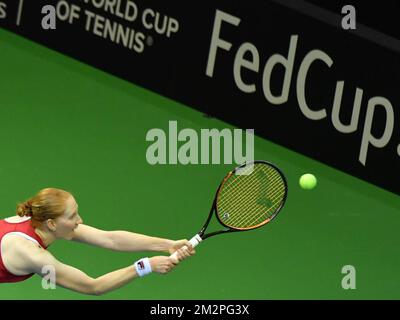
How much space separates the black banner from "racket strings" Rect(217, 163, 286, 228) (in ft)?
1.80

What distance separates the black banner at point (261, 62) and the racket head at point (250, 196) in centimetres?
55

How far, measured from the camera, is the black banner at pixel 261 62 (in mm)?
5328

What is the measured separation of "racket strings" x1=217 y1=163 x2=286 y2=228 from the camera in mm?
4762

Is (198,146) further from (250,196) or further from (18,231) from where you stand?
(18,231)

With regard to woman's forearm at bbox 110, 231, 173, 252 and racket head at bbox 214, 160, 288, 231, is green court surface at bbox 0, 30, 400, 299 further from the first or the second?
woman's forearm at bbox 110, 231, 173, 252

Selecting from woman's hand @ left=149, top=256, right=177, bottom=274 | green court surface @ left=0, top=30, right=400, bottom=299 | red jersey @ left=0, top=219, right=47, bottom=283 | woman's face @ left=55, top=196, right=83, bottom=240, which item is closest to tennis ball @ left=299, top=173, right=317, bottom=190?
green court surface @ left=0, top=30, right=400, bottom=299

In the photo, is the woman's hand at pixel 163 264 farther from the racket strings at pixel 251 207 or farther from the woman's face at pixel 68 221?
the racket strings at pixel 251 207

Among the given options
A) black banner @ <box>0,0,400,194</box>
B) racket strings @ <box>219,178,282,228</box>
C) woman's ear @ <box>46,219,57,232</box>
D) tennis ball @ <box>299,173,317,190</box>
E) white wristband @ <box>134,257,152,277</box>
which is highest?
black banner @ <box>0,0,400,194</box>

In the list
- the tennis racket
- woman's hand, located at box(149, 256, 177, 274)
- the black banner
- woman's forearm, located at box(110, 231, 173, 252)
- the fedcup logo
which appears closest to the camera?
woman's hand, located at box(149, 256, 177, 274)

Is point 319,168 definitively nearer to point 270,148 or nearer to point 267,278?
point 270,148

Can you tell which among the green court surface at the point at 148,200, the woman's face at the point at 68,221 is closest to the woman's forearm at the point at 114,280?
the woman's face at the point at 68,221

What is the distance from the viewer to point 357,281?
5660mm
